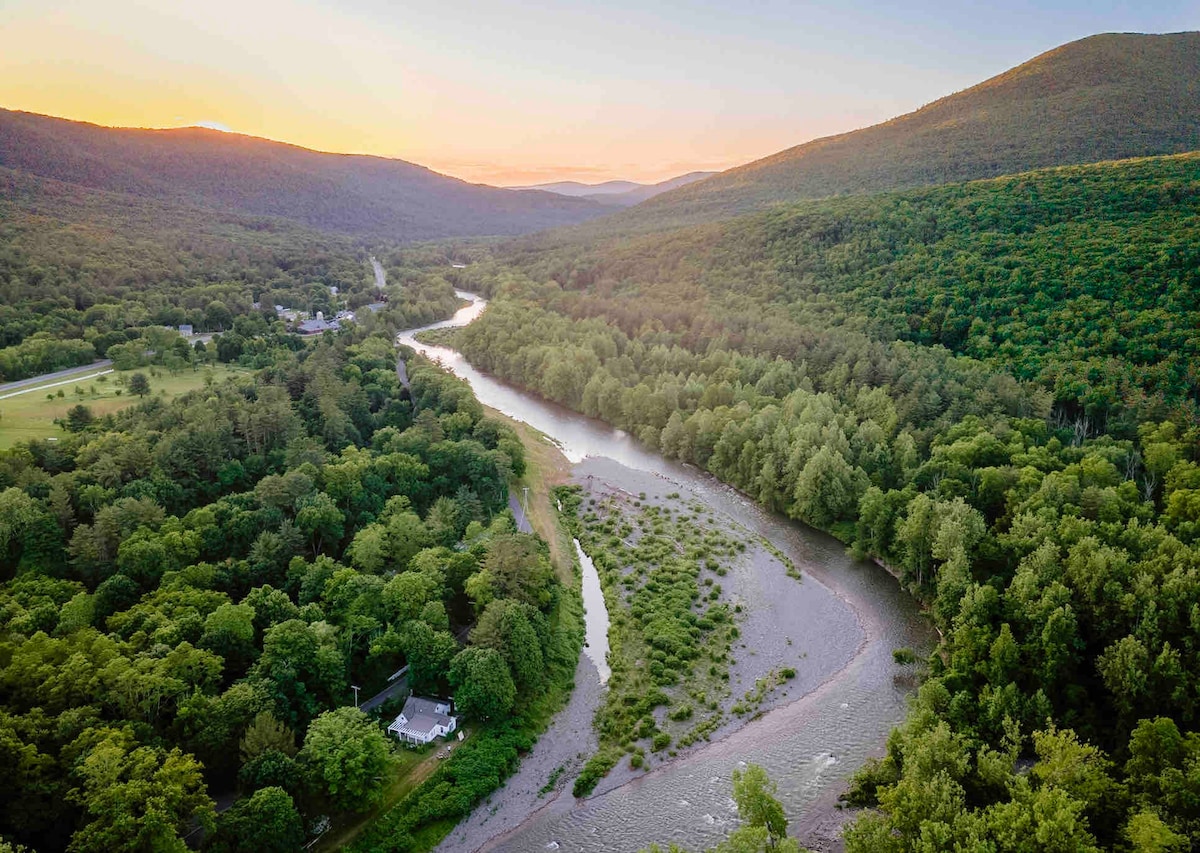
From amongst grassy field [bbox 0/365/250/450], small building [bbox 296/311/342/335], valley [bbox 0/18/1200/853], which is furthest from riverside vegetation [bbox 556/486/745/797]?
small building [bbox 296/311/342/335]

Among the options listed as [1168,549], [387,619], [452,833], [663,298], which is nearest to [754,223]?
[663,298]

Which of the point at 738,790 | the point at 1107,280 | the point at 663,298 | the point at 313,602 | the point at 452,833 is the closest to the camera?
the point at 738,790

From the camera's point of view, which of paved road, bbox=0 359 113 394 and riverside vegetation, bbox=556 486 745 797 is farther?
paved road, bbox=0 359 113 394

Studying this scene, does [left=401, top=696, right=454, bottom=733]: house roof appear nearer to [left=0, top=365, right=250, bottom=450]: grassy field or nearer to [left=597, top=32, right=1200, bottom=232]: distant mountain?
[left=0, top=365, right=250, bottom=450]: grassy field

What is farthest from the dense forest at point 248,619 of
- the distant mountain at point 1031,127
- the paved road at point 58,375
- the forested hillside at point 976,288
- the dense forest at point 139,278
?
the distant mountain at point 1031,127

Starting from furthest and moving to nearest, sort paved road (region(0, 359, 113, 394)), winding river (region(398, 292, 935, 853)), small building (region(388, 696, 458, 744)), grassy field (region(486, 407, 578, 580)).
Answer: paved road (region(0, 359, 113, 394)) → grassy field (region(486, 407, 578, 580)) → small building (region(388, 696, 458, 744)) → winding river (region(398, 292, 935, 853))

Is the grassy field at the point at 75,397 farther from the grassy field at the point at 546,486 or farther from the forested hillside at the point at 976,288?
the forested hillside at the point at 976,288

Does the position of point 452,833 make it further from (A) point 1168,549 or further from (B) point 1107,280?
(B) point 1107,280
